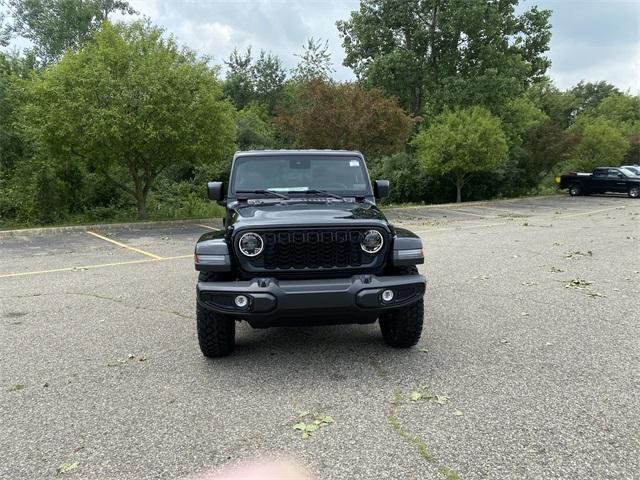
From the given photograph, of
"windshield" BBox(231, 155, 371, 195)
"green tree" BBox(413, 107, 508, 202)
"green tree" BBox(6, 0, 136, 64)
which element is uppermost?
"green tree" BBox(6, 0, 136, 64)

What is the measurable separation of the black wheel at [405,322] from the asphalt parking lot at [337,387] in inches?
5.4

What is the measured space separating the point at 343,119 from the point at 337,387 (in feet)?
52.3

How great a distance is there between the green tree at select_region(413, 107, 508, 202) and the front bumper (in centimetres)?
1975

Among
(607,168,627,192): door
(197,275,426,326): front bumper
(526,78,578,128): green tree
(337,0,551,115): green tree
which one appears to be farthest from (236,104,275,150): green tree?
(526,78,578,128): green tree

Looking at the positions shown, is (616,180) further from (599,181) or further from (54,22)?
(54,22)

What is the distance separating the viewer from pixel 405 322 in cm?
424

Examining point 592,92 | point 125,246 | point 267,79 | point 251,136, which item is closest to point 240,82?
point 267,79

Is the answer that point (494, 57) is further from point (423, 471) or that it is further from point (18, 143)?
point (423, 471)

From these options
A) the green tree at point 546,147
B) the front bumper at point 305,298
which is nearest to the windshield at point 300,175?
the front bumper at point 305,298

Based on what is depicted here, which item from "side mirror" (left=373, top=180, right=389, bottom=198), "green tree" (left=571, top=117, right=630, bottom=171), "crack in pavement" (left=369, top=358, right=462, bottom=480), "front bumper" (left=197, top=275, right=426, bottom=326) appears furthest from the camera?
"green tree" (left=571, top=117, right=630, bottom=171)

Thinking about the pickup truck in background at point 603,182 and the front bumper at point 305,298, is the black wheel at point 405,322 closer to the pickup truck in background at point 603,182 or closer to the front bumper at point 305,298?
the front bumper at point 305,298

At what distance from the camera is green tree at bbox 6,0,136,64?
35.8 metres

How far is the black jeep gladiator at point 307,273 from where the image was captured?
12.1 ft

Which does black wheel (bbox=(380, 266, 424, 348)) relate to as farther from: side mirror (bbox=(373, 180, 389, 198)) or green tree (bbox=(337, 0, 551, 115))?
green tree (bbox=(337, 0, 551, 115))
